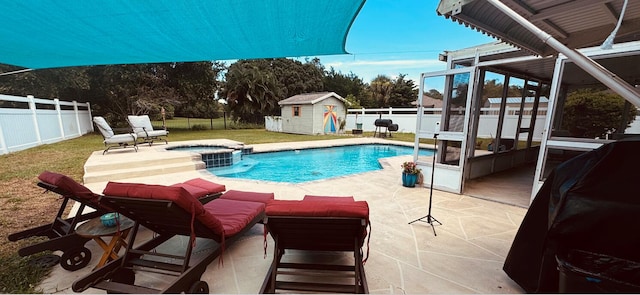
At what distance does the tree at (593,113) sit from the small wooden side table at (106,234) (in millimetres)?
11016

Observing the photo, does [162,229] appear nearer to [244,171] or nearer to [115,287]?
[115,287]

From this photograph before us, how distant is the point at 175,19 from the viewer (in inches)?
97.6

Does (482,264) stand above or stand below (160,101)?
below

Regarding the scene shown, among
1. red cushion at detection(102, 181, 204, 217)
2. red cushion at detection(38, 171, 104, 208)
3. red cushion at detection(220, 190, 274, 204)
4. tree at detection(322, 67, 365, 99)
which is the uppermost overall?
tree at detection(322, 67, 365, 99)

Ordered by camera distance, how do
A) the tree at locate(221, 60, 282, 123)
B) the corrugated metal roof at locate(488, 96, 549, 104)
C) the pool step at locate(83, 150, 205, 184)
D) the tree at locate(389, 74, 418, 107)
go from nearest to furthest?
1. the pool step at locate(83, 150, 205, 184)
2. the corrugated metal roof at locate(488, 96, 549, 104)
3. the tree at locate(221, 60, 282, 123)
4. the tree at locate(389, 74, 418, 107)

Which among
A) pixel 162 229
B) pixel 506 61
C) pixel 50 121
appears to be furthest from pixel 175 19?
pixel 50 121

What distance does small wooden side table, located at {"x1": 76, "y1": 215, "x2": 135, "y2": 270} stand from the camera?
7.72 ft

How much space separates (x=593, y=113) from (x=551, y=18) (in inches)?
351

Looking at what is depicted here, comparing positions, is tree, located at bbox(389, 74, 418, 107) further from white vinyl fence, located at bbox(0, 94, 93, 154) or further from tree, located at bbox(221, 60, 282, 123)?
white vinyl fence, located at bbox(0, 94, 93, 154)

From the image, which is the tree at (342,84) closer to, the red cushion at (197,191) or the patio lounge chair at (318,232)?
the red cushion at (197,191)

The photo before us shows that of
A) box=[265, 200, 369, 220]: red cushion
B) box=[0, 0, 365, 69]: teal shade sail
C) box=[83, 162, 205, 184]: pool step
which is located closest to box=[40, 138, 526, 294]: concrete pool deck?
box=[83, 162, 205, 184]: pool step

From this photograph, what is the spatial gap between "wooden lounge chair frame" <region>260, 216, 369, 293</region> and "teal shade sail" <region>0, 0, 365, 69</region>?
2024mm

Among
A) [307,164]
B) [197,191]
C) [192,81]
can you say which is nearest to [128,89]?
[192,81]

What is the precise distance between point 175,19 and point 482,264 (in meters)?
4.29
